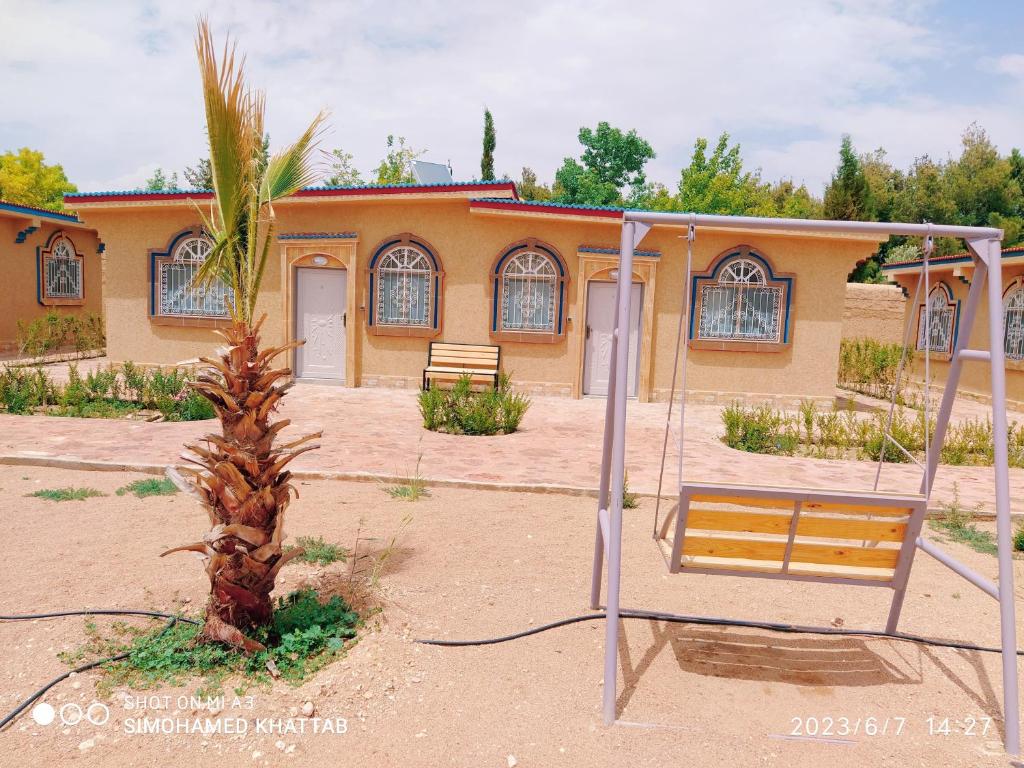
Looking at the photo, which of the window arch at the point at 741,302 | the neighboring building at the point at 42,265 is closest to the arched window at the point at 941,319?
the window arch at the point at 741,302

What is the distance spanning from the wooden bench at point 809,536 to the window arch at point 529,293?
9.06 metres

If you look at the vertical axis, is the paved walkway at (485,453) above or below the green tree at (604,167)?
below

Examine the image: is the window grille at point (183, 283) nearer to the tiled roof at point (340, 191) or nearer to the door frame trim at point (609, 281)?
the tiled roof at point (340, 191)

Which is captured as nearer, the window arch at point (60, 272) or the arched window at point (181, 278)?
the arched window at point (181, 278)

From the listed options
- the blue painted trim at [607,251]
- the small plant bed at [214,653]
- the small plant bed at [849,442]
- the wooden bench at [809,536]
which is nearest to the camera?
the small plant bed at [214,653]

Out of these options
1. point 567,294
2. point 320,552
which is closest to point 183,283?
point 567,294

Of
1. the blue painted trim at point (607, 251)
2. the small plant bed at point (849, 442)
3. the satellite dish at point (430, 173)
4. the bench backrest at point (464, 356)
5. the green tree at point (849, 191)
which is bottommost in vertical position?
the small plant bed at point (849, 442)

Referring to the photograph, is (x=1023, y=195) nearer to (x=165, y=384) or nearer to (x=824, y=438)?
(x=824, y=438)

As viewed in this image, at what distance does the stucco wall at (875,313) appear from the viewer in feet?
64.4

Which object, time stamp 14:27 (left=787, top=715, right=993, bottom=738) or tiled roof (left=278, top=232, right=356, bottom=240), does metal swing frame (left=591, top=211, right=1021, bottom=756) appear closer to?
time stamp 14:27 (left=787, top=715, right=993, bottom=738)

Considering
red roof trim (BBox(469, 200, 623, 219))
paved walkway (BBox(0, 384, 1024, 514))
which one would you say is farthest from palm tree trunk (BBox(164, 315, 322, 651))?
red roof trim (BBox(469, 200, 623, 219))

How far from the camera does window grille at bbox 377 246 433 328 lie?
12320mm

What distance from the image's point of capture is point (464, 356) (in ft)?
39.1

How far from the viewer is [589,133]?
4228 centimetres
